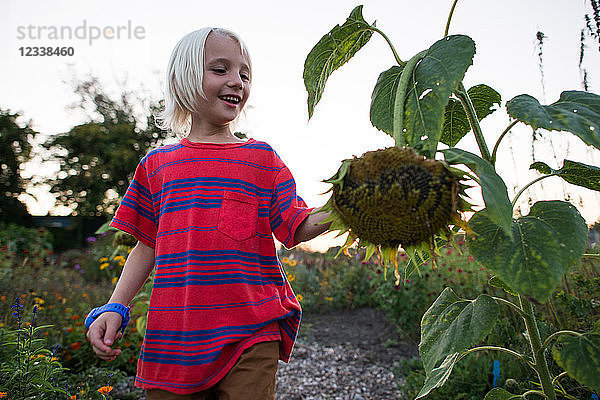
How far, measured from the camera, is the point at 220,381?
1.43m

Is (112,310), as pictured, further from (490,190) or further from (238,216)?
(490,190)

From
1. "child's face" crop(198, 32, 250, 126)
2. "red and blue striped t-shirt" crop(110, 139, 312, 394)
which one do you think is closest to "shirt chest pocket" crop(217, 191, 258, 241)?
"red and blue striped t-shirt" crop(110, 139, 312, 394)

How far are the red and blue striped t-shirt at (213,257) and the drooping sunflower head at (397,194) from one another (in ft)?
2.02

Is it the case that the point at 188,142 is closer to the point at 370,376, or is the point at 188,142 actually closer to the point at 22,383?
the point at 22,383

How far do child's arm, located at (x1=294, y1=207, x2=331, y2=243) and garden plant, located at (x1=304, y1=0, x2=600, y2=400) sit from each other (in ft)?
0.86

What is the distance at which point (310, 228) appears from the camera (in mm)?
1378

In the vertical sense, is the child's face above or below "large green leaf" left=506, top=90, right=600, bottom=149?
above

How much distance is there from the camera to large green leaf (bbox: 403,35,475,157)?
2.82 ft

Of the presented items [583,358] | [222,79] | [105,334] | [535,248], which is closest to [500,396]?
[583,358]

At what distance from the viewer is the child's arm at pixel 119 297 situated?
1.43 m

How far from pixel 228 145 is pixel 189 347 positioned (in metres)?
0.66

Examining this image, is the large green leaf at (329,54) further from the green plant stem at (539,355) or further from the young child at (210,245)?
the green plant stem at (539,355)

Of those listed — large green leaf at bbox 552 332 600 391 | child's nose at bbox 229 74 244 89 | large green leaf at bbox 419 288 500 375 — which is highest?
child's nose at bbox 229 74 244 89

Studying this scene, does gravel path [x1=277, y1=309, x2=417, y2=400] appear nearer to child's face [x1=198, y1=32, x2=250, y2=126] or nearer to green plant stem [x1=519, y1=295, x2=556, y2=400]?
green plant stem [x1=519, y1=295, x2=556, y2=400]
